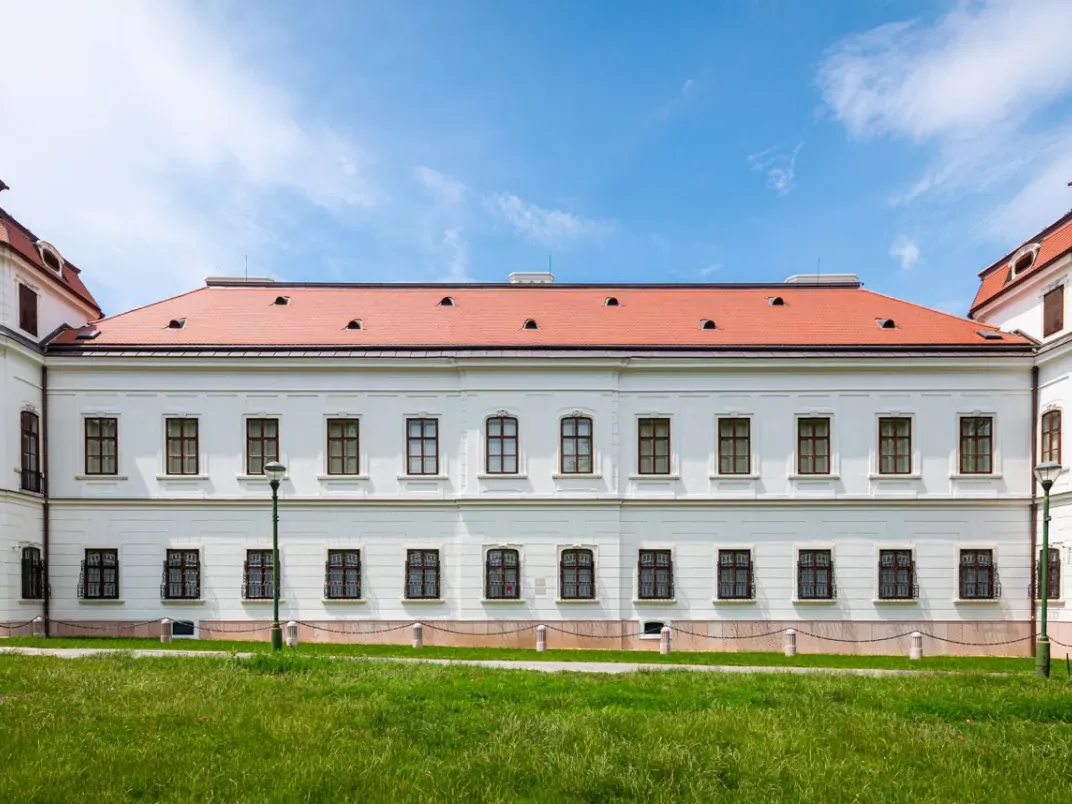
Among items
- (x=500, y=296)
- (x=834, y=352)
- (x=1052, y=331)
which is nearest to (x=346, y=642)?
(x=500, y=296)

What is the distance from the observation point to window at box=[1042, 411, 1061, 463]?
74.0 feet

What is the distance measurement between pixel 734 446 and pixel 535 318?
797 cm

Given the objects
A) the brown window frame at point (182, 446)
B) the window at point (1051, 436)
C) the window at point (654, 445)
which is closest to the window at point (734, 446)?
the window at point (654, 445)

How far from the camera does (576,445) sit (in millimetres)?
23719

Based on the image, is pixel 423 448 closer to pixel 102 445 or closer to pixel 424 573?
pixel 424 573

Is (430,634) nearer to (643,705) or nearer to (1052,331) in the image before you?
(643,705)

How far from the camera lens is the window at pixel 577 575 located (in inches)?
914

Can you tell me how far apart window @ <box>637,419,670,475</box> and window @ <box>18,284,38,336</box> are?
1934 centimetres

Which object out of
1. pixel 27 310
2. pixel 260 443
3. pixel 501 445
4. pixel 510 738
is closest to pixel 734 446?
pixel 501 445

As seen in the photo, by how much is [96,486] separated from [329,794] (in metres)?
20.3

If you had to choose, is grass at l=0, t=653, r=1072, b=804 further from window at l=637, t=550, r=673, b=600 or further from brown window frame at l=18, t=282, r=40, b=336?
brown window frame at l=18, t=282, r=40, b=336

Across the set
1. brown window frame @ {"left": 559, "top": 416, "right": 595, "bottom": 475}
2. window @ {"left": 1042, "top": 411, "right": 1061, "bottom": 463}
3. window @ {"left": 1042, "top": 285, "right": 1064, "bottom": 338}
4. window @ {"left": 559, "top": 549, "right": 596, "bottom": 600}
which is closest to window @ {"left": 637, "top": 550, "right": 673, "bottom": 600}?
window @ {"left": 559, "top": 549, "right": 596, "bottom": 600}

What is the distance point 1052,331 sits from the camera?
23141 mm

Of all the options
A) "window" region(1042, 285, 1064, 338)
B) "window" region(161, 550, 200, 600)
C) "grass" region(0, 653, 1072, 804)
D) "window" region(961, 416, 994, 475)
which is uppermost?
"window" region(1042, 285, 1064, 338)
